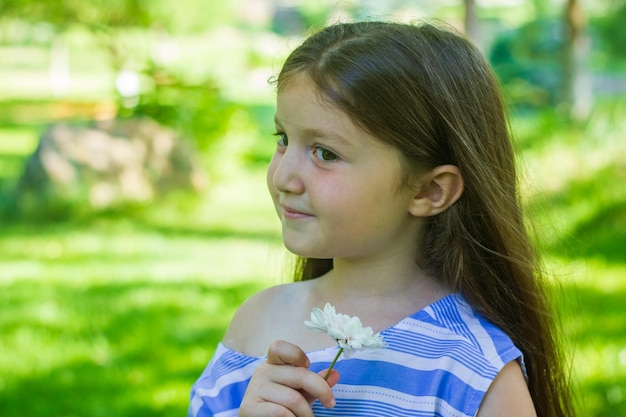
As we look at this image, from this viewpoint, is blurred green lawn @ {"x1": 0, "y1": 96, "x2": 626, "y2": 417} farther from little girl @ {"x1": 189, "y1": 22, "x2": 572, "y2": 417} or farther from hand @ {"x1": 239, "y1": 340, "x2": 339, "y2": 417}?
hand @ {"x1": 239, "y1": 340, "x2": 339, "y2": 417}

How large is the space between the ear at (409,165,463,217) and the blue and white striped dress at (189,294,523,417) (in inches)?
7.2

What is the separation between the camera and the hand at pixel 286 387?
1612 millimetres

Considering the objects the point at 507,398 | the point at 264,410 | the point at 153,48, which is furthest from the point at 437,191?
the point at 153,48

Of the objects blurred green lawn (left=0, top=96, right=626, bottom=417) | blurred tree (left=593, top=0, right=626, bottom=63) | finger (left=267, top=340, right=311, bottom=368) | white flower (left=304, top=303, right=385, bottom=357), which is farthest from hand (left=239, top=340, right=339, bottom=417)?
blurred tree (left=593, top=0, right=626, bottom=63)

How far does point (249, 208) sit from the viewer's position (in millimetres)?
8852

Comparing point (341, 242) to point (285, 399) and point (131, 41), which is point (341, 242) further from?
point (131, 41)

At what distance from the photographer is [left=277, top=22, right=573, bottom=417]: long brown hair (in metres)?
1.77

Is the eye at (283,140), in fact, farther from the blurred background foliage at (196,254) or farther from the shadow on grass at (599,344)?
the shadow on grass at (599,344)

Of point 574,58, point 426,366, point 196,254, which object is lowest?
point 426,366

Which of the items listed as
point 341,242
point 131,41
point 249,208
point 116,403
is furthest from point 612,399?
point 131,41

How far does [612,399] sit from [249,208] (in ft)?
18.2

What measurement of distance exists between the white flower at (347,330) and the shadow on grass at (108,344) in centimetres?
241

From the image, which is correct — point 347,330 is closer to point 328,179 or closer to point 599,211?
point 328,179

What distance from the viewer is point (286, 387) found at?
1641 millimetres
